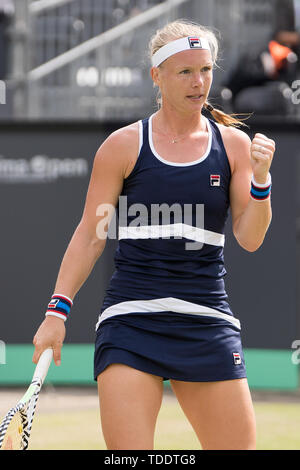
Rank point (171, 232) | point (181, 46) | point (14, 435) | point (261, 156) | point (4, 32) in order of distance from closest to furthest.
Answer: point (14, 435) < point (261, 156) < point (171, 232) < point (181, 46) < point (4, 32)

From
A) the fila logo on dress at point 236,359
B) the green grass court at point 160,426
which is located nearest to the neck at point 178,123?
the fila logo on dress at point 236,359

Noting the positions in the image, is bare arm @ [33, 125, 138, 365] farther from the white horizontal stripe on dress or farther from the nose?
the nose

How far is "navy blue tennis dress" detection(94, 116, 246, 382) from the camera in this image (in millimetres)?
3613

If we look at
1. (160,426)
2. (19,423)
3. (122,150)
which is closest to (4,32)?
(160,426)

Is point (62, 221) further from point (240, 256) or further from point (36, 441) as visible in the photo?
point (36, 441)

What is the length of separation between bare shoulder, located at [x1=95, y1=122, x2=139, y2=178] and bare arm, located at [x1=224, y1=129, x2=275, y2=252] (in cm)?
39

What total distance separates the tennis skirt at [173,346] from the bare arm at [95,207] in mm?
218

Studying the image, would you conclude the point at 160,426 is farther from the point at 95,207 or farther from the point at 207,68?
the point at 207,68

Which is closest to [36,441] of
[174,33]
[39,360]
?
[39,360]

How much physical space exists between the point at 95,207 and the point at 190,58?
718mm

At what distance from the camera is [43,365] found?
3600mm

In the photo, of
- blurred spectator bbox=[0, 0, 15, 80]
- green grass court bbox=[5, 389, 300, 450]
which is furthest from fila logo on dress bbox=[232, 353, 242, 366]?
blurred spectator bbox=[0, 0, 15, 80]

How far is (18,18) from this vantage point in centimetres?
1048
